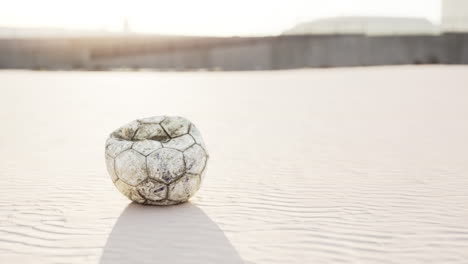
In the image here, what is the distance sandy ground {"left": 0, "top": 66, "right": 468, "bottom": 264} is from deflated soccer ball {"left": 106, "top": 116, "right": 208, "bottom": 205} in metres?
0.23

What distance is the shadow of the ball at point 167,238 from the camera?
4.12 metres

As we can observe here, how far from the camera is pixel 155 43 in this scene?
36.1 m

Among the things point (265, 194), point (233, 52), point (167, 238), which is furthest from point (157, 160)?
point (233, 52)

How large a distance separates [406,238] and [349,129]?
22.7 ft

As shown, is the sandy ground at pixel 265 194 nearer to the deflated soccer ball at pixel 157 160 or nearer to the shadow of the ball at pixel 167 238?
the shadow of the ball at pixel 167 238

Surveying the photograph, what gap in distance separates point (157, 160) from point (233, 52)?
31.5m

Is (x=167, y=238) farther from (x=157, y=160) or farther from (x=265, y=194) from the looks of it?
(x=265, y=194)

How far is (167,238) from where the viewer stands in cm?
452

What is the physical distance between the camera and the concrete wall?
36.0m

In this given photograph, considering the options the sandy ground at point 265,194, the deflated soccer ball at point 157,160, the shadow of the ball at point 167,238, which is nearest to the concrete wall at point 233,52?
the sandy ground at point 265,194

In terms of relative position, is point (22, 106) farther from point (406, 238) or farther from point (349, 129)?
point (406, 238)

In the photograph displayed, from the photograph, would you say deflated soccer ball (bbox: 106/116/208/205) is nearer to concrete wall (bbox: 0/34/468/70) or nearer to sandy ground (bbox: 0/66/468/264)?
sandy ground (bbox: 0/66/468/264)

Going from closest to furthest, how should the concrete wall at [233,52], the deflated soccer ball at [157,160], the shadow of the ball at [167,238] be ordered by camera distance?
the shadow of the ball at [167,238], the deflated soccer ball at [157,160], the concrete wall at [233,52]

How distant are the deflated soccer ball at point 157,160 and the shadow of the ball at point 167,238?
0.63 feet
